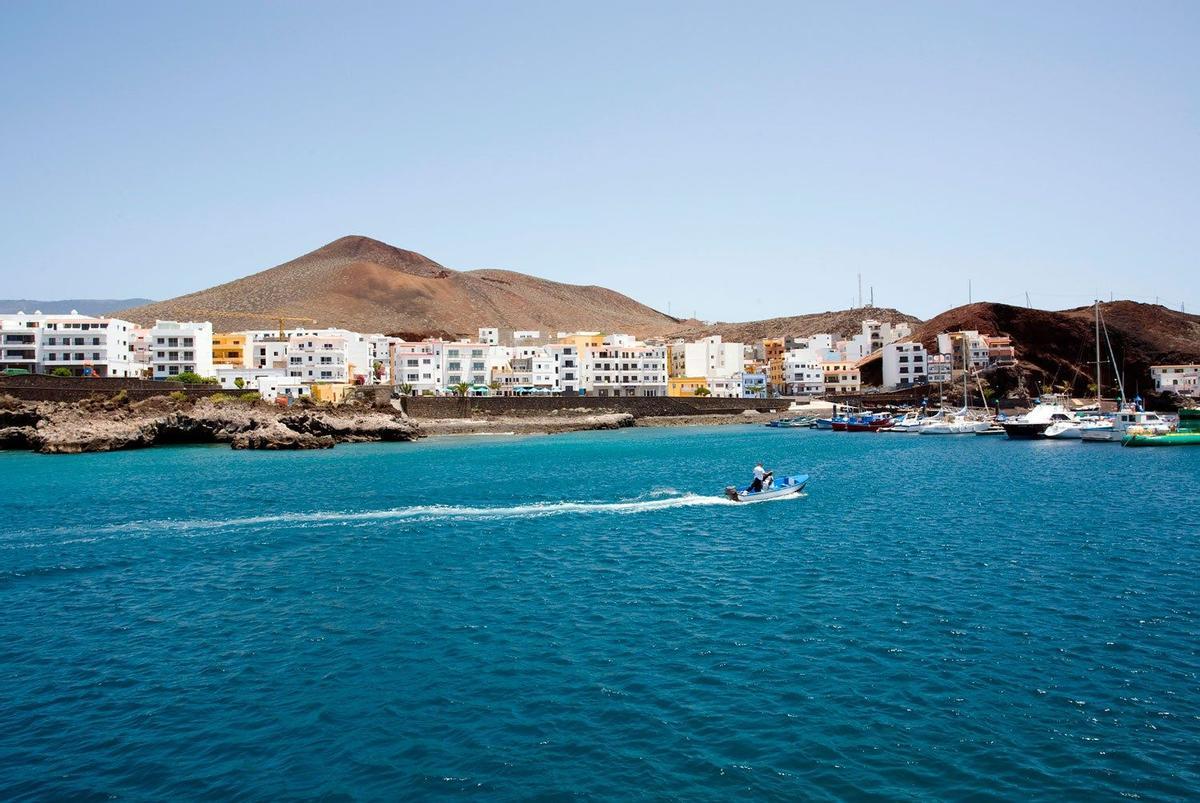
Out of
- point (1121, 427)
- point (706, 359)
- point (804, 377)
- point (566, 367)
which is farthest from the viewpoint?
point (804, 377)

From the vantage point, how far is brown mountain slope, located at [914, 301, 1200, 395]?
130375 millimetres

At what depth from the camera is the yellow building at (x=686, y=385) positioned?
419 feet

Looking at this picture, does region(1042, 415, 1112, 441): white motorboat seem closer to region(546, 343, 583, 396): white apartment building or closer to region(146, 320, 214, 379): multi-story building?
region(546, 343, 583, 396): white apartment building

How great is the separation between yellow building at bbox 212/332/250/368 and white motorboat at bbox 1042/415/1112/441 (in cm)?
9107

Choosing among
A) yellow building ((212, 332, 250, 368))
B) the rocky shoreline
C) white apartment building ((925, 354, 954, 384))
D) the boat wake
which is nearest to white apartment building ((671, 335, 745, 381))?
white apartment building ((925, 354, 954, 384))

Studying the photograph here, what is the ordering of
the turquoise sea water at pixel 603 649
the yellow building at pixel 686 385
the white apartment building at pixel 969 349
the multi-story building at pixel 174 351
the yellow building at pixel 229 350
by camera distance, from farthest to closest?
the white apartment building at pixel 969 349 → the yellow building at pixel 686 385 → the yellow building at pixel 229 350 → the multi-story building at pixel 174 351 → the turquoise sea water at pixel 603 649

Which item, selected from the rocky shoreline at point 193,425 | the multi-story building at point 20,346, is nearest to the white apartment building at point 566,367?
the rocky shoreline at point 193,425

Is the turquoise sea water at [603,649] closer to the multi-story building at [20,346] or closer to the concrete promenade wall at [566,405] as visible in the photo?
the concrete promenade wall at [566,405]

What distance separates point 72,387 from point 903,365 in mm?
114524

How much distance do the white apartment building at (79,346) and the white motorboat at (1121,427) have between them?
99.8m

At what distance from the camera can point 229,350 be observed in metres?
105

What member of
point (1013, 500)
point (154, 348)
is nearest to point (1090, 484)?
point (1013, 500)

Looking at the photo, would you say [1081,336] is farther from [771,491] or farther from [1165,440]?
[771,491]

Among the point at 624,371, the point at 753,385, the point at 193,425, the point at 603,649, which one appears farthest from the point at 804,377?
the point at 603,649
